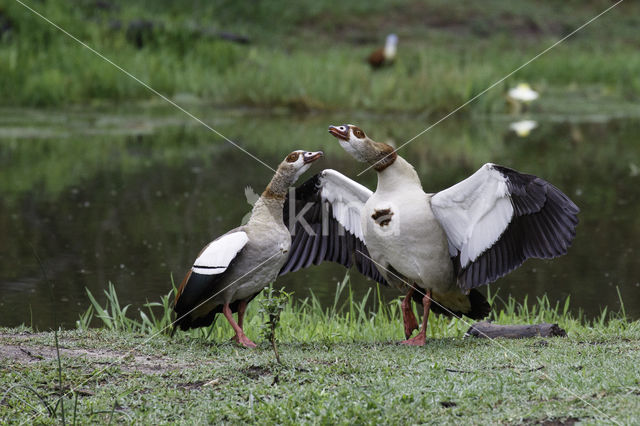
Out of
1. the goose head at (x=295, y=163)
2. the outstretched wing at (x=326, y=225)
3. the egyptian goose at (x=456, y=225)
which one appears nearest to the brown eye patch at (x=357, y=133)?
the egyptian goose at (x=456, y=225)

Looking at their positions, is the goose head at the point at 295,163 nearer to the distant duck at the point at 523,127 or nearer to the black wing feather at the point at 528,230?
the black wing feather at the point at 528,230

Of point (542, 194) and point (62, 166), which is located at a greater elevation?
point (542, 194)

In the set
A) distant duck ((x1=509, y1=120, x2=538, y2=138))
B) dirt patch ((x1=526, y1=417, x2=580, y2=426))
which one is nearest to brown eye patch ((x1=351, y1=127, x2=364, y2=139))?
dirt patch ((x1=526, y1=417, x2=580, y2=426))

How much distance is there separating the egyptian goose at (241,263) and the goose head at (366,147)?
0.18 m

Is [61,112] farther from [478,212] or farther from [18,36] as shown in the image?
[478,212]

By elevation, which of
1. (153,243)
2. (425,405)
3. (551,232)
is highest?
(551,232)

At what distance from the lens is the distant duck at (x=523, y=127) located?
50.5ft

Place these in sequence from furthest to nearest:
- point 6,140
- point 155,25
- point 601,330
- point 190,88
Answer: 1. point 155,25
2. point 190,88
3. point 6,140
4. point 601,330

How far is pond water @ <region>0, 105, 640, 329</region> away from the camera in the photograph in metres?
7.09

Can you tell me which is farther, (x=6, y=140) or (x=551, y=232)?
(x=6, y=140)

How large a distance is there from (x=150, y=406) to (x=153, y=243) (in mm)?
4667

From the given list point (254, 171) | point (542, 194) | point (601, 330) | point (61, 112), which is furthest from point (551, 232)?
point (61, 112)

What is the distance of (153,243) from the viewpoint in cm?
823

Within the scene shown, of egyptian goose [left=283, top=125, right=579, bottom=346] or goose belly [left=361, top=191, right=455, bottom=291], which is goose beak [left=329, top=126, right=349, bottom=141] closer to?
egyptian goose [left=283, top=125, right=579, bottom=346]
